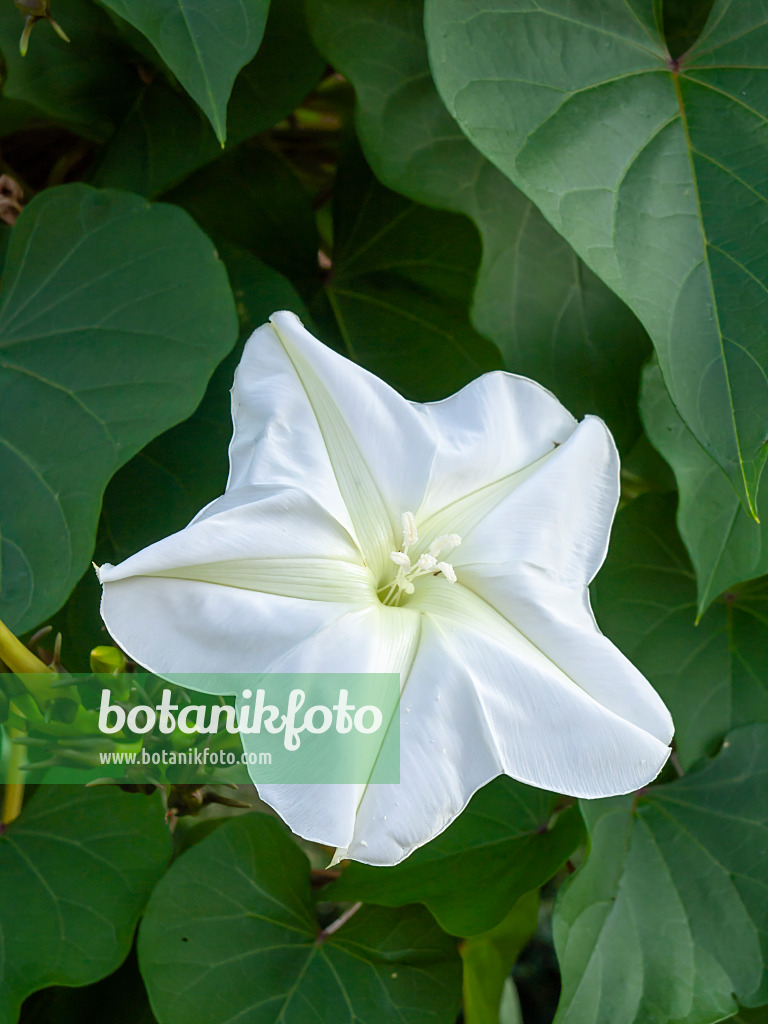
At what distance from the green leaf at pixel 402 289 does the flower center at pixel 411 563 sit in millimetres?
388

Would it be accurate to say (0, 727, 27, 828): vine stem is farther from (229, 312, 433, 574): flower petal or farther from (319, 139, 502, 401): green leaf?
(319, 139, 502, 401): green leaf

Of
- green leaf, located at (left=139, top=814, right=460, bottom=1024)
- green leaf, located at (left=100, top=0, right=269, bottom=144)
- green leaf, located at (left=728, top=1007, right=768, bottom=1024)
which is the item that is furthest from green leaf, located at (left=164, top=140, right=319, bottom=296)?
green leaf, located at (left=728, top=1007, right=768, bottom=1024)

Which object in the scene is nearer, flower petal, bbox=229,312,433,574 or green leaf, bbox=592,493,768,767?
flower petal, bbox=229,312,433,574

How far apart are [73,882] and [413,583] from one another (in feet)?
1.48

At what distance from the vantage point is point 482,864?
0.93 m

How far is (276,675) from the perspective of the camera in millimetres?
552

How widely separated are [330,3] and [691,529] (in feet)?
2.19

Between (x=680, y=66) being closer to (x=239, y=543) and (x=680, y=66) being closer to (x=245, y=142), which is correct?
(x=245, y=142)

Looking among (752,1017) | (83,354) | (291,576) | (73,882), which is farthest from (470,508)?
(752,1017)

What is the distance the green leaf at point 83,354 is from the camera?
0.74m

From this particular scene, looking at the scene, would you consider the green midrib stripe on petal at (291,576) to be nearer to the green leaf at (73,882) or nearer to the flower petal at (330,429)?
the flower petal at (330,429)

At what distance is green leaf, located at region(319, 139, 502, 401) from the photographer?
3.41 ft

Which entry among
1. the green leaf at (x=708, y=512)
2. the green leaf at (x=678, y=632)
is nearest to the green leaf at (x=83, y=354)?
the green leaf at (x=708, y=512)


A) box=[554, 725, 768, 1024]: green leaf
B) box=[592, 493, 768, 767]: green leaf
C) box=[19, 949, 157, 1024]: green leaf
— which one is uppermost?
box=[592, 493, 768, 767]: green leaf
